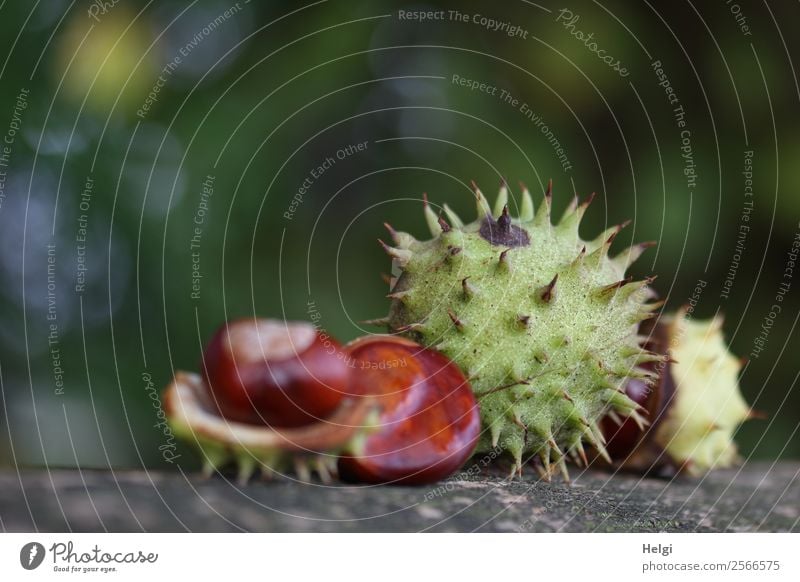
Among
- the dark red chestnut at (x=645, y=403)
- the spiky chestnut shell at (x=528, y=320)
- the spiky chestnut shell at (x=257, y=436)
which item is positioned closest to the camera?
the spiky chestnut shell at (x=257, y=436)

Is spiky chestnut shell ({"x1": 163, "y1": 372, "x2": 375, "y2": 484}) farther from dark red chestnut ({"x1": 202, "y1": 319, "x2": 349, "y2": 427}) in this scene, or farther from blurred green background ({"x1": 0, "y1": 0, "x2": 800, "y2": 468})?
blurred green background ({"x1": 0, "y1": 0, "x2": 800, "y2": 468})

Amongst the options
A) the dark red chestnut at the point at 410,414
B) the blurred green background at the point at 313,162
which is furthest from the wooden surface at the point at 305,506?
the blurred green background at the point at 313,162
